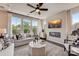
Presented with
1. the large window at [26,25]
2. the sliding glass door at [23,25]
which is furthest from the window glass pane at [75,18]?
the large window at [26,25]

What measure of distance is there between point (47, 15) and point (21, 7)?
588mm

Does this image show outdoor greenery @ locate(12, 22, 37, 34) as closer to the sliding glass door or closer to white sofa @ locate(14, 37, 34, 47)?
the sliding glass door

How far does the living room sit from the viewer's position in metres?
1.88

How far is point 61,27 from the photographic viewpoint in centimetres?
205

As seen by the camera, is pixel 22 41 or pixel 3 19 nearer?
pixel 3 19

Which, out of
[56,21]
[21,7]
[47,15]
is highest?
[21,7]

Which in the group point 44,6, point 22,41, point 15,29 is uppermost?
point 44,6

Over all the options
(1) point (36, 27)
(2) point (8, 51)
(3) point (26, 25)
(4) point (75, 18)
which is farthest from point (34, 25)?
(4) point (75, 18)

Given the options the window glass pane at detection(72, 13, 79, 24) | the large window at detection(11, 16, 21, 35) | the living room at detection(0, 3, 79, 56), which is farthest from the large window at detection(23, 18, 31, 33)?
the window glass pane at detection(72, 13, 79, 24)

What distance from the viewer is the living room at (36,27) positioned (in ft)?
6.15

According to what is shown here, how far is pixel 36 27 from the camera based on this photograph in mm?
2111

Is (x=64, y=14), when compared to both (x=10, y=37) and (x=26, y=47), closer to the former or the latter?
(x=26, y=47)

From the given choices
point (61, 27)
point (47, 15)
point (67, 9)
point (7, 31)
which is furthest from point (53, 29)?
point (7, 31)

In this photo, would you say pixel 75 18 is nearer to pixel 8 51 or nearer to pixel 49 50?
pixel 49 50
